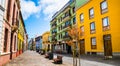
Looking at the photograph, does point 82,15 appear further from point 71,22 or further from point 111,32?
point 111,32

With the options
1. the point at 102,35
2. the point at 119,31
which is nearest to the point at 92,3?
the point at 102,35

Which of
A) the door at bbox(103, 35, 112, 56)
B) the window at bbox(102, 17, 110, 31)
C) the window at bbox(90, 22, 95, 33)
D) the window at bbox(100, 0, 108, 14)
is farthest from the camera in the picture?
the window at bbox(90, 22, 95, 33)

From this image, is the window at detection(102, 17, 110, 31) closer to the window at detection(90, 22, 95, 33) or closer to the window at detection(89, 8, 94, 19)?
→ the window at detection(90, 22, 95, 33)

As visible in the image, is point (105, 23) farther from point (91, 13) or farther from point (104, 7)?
point (91, 13)

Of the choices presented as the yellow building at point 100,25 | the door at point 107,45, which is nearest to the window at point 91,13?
the yellow building at point 100,25

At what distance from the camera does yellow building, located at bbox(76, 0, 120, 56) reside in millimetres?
22000

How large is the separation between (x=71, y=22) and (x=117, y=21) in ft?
59.8

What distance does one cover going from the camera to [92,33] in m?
28.2

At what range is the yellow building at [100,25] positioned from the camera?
866 inches

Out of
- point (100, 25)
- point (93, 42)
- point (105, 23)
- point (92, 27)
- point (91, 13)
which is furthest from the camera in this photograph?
point (91, 13)

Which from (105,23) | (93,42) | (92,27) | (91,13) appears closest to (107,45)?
(105,23)

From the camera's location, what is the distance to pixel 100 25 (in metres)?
25.7

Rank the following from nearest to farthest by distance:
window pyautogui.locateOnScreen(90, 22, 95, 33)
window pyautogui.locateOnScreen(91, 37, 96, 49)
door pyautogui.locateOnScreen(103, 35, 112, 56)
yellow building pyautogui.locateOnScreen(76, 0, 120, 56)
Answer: yellow building pyautogui.locateOnScreen(76, 0, 120, 56) < door pyautogui.locateOnScreen(103, 35, 112, 56) < window pyautogui.locateOnScreen(91, 37, 96, 49) < window pyautogui.locateOnScreen(90, 22, 95, 33)

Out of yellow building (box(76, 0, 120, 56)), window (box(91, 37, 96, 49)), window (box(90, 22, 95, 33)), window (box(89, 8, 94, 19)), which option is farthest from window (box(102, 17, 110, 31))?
window (box(89, 8, 94, 19))
